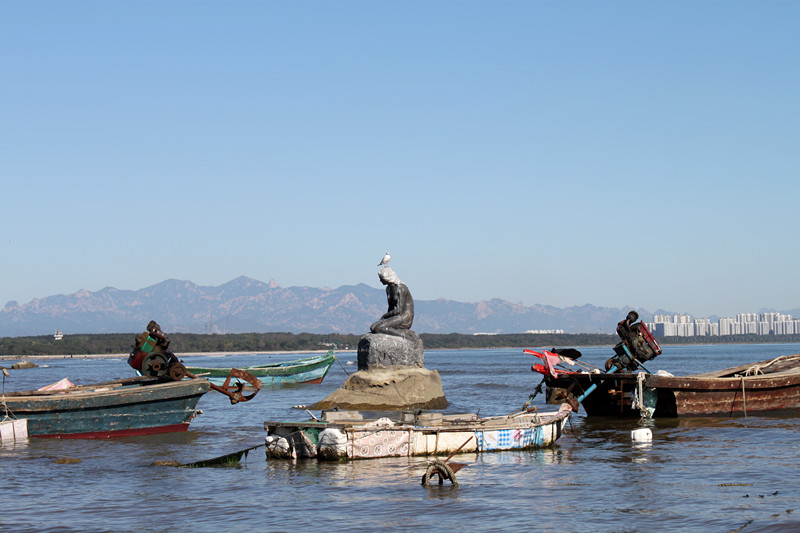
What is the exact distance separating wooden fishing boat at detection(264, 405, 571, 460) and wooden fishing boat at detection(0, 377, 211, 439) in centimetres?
476

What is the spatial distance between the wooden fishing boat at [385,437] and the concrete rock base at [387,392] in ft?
25.9

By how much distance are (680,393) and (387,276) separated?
32.5ft

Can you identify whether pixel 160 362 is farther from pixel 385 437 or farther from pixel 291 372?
pixel 291 372

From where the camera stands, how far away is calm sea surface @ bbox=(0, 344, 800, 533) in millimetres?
11453

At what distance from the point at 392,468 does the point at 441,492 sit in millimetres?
1959

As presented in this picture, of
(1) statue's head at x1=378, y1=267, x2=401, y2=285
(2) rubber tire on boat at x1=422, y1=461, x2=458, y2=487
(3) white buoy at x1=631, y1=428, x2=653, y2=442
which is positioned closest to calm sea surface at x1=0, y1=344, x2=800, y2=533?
(2) rubber tire on boat at x1=422, y1=461, x2=458, y2=487

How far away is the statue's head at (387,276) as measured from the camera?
89.6ft

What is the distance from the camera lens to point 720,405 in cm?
2205

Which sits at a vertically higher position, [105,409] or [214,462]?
[105,409]

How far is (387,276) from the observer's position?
89.8 ft

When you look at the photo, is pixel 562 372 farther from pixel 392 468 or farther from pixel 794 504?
pixel 794 504

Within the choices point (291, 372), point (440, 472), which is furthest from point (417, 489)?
point (291, 372)

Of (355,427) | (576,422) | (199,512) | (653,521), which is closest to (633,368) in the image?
(576,422)

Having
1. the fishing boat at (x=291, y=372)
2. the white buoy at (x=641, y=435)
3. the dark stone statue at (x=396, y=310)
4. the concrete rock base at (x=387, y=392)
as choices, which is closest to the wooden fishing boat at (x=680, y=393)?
the white buoy at (x=641, y=435)
